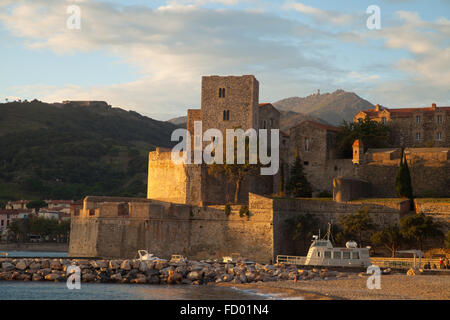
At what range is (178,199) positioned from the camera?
165 feet

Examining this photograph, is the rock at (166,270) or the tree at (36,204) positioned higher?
the tree at (36,204)

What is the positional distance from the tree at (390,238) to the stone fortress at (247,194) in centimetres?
133

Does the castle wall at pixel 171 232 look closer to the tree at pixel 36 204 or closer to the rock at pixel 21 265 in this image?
the rock at pixel 21 265

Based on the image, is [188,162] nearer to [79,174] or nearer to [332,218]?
[332,218]

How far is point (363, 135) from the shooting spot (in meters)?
55.8

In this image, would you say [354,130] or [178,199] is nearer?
[178,199]

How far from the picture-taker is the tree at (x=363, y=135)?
55312 millimetres

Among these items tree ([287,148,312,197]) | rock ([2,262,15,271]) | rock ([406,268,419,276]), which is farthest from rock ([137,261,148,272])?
tree ([287,148,312,197])

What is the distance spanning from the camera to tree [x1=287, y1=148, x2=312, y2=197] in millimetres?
51281

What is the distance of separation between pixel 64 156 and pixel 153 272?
94.4 meters

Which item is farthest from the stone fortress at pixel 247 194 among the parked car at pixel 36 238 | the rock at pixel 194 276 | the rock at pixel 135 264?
the parked car at pixel 36 238

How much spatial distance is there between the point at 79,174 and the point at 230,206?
76894 millimetres

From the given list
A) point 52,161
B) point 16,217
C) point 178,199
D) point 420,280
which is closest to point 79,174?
point 52,161

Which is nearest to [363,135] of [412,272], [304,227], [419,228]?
[304,227]
